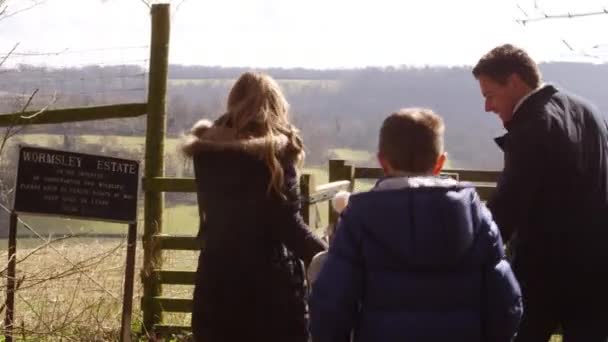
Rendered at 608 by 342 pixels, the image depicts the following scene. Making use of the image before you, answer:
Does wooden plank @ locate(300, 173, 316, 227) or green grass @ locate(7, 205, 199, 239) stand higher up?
wooden plank @ locate(300, 173, 316, 227)

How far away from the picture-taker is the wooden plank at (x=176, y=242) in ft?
23.8

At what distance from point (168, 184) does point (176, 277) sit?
2.36 ft

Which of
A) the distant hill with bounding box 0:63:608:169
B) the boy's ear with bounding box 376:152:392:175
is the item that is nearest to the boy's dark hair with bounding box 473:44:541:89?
the boy's ear with bounding box 376:152:392:175

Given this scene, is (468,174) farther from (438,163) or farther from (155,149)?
(438,163)

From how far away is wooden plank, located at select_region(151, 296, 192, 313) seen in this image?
292 inches

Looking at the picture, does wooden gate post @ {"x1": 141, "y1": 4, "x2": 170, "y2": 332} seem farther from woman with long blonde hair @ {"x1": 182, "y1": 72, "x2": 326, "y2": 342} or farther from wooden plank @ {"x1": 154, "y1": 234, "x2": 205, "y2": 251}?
woman with long blonde hair @ {"x1": 182, "y1": 72, "x2": 326, "y2": 342}

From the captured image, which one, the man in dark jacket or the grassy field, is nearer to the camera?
the man in dark jacket

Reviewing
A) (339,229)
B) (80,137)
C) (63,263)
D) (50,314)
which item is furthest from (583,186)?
(80,137)

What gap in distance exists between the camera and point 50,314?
6898 mm

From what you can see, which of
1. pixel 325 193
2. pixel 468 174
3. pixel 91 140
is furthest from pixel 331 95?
pixel 325 193

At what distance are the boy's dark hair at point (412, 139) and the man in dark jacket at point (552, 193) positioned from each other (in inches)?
32.8

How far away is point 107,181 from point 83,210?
24cm

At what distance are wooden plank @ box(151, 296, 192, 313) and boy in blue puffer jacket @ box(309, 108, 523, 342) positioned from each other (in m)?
4.05

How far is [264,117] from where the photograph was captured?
4.27 meters
